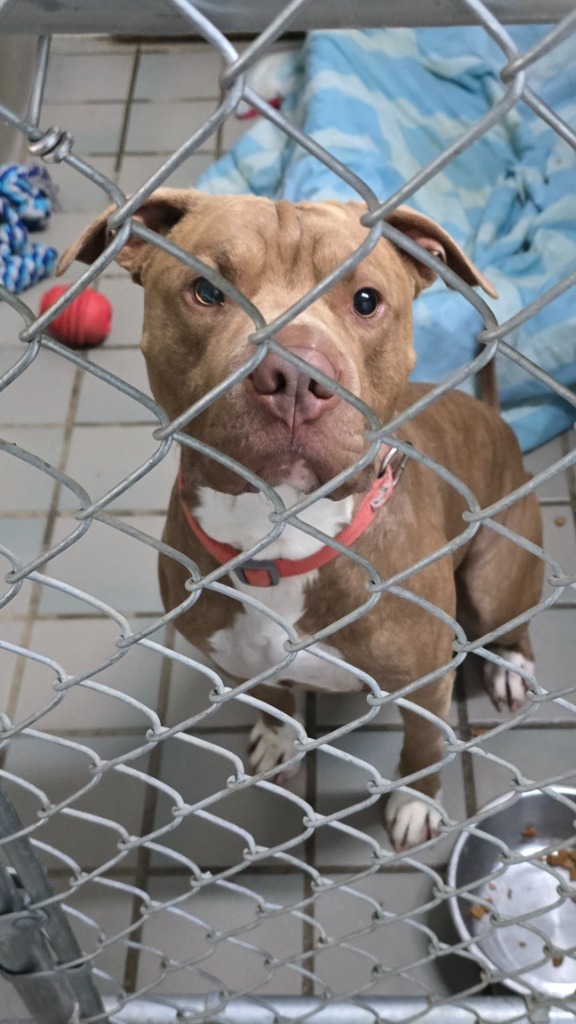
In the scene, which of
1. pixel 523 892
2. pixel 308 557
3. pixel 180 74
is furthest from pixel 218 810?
pixel 180 74

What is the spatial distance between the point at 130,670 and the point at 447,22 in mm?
2044

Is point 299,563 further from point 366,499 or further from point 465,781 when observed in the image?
point 465,781

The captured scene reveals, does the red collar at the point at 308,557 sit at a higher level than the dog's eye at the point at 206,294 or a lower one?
lower

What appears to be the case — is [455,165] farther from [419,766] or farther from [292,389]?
[292,389]

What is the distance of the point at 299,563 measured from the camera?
1604mm

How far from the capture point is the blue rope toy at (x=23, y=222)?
10.7 feet

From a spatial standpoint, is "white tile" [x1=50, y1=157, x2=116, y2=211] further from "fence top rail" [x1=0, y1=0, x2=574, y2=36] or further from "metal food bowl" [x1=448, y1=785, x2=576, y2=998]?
"fence top rail" [x1=0, y1=0, x2=574, y2=36]

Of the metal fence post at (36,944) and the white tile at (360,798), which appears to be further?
the white tile at (360,798)

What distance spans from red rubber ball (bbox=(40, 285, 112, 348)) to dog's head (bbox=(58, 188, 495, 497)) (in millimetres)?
1401

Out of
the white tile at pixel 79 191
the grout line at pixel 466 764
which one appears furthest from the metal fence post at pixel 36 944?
the white tile at pixel 79 191

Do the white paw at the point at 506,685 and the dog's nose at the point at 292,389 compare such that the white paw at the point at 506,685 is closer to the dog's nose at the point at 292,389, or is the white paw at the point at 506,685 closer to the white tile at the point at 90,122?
the dog's nose at the point at 292,389

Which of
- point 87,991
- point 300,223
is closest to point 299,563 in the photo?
point 300,223

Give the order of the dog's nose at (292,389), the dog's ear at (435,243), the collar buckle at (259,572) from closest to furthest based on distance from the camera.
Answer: the dog's nose at (292,389) → the dog's ear at (435,243) → the collar buckle at (259,572)

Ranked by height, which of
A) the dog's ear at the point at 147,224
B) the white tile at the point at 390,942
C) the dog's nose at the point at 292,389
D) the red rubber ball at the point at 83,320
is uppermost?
the red rubber ball at the point at 83,320
